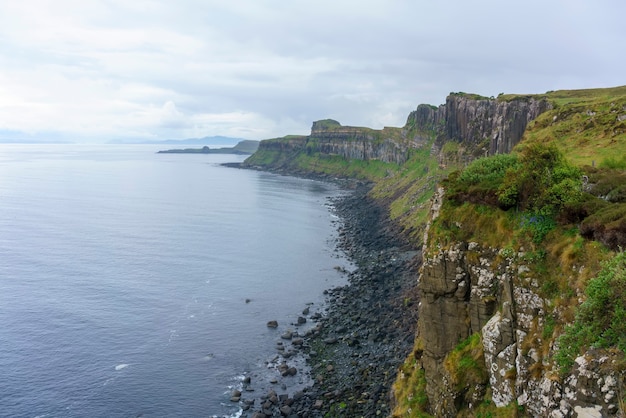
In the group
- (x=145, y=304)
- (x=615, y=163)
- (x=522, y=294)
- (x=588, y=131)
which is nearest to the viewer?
(x=522, y=294)

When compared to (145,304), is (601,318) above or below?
above

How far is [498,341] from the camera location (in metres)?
24.9

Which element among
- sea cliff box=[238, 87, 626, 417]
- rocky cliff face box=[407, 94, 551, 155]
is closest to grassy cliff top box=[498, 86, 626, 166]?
sea cliff box=[238, 87, 626, 417]

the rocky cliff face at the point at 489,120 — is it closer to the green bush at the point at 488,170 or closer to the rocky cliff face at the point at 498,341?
the green bush at the point at 488,170

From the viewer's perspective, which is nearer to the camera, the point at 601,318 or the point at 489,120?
the point at 601,318

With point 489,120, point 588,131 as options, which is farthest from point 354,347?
point 489,120

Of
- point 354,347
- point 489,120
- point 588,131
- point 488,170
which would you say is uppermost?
point 489,120

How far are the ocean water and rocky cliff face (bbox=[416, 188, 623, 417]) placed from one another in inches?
1010

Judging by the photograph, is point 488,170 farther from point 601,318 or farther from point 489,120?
point 489,120

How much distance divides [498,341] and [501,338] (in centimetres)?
26

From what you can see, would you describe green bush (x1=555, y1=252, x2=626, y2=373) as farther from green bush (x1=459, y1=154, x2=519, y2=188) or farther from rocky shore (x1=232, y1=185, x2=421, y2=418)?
rocky shore (x1=232, y1=185, x2=421, y2=418)

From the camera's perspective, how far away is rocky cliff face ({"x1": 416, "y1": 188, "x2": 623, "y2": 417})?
18297 mm

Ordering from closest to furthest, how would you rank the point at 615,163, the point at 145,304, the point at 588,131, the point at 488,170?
the point at 488,170, the point at 615,163, the point at 588,131, the point at 145,304

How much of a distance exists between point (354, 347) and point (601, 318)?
40.9 metres
